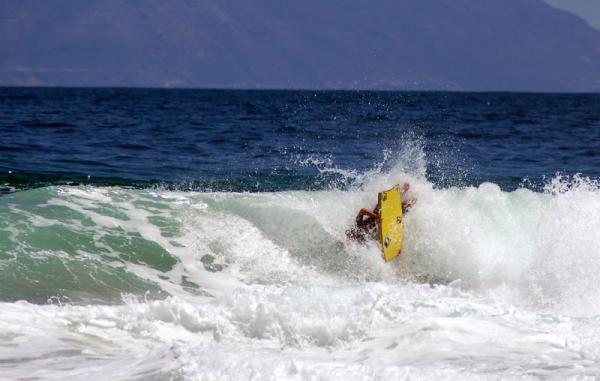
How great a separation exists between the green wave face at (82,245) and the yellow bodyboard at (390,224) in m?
2.87

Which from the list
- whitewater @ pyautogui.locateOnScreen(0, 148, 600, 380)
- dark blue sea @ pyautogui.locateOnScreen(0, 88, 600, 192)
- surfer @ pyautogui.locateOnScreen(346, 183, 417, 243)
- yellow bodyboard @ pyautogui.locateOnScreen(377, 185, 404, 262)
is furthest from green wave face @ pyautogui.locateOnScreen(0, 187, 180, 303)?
dark blue sea @ pyautogui.locateOnScreen(0, 88, 600, 192)

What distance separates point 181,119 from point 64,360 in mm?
34831

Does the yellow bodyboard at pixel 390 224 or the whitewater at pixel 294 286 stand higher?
the yellow bodyboard at pixel 390 224

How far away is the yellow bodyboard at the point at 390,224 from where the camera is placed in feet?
44.7

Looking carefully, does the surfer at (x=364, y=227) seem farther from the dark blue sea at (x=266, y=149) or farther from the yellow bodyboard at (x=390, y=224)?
the dark blue sea at (x=266, y=149)

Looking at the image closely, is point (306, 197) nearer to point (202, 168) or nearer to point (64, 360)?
point (202, 168)

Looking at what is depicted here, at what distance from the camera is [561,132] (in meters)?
38.4

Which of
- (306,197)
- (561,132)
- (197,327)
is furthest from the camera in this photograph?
(561,132)

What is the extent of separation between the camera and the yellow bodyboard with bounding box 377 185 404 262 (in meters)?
13.6

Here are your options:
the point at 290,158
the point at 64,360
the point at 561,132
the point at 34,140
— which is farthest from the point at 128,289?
the point at 561,132

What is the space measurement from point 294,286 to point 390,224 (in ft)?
13.6

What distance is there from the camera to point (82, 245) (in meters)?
12.8

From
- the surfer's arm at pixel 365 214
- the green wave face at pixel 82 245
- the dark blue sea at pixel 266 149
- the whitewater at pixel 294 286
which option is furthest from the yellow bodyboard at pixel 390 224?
the dark blue sea at pixel 266 149

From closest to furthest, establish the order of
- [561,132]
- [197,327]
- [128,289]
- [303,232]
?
[197,327] → [128,289] → [303,232] → [561,132]
